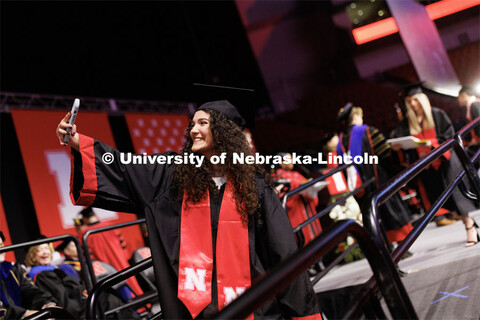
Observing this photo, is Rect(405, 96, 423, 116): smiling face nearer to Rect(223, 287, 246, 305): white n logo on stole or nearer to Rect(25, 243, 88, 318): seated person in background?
Rect(223, 287, 246, 305): white n logo on stole

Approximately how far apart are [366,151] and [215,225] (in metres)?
3.03

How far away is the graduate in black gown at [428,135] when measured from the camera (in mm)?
3561

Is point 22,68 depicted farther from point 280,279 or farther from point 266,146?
point 280,279

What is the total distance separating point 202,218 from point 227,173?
0.81ft

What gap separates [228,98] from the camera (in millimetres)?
2000

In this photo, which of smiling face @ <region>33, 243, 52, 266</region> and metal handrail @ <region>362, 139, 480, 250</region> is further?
smiling face @ <region>33, 243, 52, 266</region>

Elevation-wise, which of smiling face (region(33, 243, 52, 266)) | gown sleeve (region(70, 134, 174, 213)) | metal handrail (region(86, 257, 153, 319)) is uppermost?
gown sleeve (region(70, 134, 174, 213))

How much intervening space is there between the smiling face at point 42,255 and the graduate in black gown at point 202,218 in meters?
2.39

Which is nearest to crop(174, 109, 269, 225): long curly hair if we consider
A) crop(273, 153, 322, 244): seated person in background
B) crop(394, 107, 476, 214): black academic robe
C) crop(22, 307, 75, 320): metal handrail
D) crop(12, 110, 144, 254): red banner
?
crop(22, 307, 75, 320): metal handrail

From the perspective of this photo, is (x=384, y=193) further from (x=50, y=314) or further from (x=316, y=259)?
(x=50, y=314)

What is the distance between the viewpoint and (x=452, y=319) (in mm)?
1732

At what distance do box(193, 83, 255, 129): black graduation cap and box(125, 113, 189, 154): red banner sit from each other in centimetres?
552

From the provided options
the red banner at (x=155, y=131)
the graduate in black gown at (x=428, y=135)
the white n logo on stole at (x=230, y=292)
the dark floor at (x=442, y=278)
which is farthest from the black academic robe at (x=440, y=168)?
the red banner at (x=155, y=131)

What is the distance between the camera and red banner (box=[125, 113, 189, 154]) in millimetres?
7816
